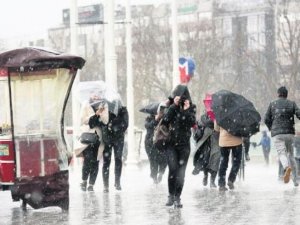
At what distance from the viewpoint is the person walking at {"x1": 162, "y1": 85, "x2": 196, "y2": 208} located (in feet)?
50.9

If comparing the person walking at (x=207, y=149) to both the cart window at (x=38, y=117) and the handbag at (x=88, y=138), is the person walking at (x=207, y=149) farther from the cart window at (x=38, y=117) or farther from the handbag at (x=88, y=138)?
the cart window at (x=38, y=117)

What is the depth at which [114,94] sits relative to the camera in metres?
20.3

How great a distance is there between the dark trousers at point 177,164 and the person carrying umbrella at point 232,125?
3813 mm

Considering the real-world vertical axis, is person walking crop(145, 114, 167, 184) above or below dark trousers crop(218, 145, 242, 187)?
below

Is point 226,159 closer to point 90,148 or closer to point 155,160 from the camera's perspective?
point 90,148

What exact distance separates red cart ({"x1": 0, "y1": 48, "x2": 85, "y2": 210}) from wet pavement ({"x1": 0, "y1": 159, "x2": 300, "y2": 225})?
1.21 feet

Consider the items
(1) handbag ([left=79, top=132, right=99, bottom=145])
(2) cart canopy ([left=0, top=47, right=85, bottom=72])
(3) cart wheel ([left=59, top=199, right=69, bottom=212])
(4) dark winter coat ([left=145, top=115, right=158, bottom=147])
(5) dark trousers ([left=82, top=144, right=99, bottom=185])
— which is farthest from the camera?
(4) dark winter coat ([left=145, top=115, right=158, bottom=147])

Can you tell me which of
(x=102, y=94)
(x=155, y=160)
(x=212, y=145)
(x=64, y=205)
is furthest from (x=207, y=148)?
(x=64, y=205)

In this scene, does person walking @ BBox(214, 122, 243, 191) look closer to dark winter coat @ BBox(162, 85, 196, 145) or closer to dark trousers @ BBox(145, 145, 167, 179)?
dark trousers @ BBox(145, 145, 167, 179)

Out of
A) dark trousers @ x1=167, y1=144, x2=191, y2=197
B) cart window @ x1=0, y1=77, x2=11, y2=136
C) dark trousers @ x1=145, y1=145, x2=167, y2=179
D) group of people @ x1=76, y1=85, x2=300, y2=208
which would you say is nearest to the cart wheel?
cart window @ x1=0, y1=77, x2=11, y2=136

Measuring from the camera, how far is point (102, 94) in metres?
20.4

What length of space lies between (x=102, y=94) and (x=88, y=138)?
1178mm

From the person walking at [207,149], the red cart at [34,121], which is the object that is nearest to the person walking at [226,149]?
the person walking at [207,149]

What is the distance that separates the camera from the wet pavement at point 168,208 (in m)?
14.0
